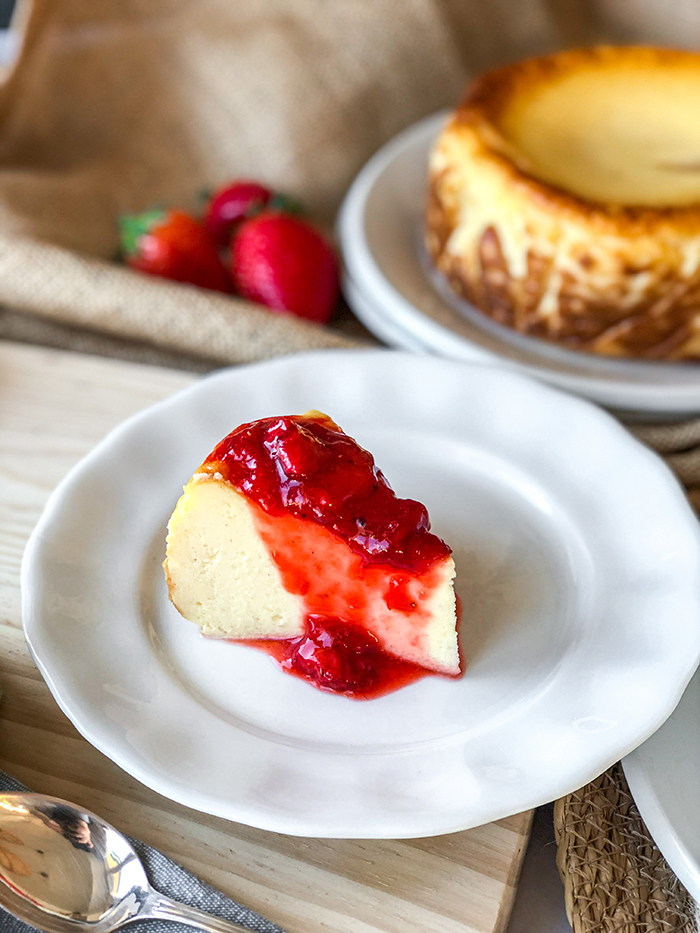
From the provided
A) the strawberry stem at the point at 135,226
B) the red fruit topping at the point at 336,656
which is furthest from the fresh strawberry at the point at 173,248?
the red fruit topping at the point at 336,656

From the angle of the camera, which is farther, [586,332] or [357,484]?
[586,332]

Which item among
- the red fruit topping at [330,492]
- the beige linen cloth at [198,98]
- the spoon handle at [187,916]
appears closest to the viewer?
the spoon handle at [187,916]

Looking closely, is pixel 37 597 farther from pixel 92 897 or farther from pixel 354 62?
pixel 354 62

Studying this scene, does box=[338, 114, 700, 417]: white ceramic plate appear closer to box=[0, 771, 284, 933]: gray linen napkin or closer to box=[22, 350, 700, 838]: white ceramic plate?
box=[22, 350, 700, 838]: white ceramic plate

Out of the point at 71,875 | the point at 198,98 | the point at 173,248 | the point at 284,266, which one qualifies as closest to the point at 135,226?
the point at 173,248

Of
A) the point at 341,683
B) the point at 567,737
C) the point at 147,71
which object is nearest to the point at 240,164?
the point at 147,71

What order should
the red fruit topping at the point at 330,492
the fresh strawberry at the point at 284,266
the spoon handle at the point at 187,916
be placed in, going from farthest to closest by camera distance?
the fresh strawberry at the point at 284,266, the red fruit topping at the point at 330,492, the spoon handle at the point at 187,916

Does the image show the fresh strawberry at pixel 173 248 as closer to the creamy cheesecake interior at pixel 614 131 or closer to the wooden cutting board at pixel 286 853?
the creamy cheesecake interior at pixel 614 131
